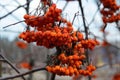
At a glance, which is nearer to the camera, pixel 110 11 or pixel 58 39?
pixel 58 39

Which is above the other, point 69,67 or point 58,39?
point 58,39

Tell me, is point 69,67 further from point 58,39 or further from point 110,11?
point 110,11

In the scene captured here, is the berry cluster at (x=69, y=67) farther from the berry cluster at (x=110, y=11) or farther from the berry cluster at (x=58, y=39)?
the berry cluster at (x=110, y=11)

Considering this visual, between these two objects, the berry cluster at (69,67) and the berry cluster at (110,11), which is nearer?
the berry cluster at (69,67)

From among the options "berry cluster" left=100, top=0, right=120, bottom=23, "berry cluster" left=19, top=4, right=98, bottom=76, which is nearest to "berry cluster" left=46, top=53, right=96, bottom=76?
"berry cluster" left=19, top=4, right=98, bottom=76

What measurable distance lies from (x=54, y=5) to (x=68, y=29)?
243 millimetres

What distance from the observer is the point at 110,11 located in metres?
6.05

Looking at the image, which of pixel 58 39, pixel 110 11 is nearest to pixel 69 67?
pixel 58 39

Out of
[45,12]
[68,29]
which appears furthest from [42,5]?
[68,29]

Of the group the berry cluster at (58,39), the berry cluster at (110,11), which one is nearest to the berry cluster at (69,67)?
the berry cluster at (58,39)

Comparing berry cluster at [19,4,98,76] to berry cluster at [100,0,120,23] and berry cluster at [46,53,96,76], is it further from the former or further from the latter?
berry cluster at [100,0,120,23]

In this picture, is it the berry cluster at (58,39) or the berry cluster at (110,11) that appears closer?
the berry cluster at (58,39)

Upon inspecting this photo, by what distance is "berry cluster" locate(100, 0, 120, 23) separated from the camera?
19.3 feet

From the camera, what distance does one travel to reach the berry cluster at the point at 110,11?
5.88 m
